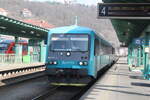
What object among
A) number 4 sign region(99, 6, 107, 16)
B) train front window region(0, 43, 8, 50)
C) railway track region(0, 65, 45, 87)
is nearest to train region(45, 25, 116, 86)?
number 4 sign region(99, 6, 107, 16)

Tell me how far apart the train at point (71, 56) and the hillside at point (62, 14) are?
67412 millimetres

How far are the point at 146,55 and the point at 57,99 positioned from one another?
10.9 metres

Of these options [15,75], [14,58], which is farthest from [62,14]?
[15,75]

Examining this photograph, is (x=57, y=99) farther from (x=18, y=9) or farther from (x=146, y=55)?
(x=18, y=9)

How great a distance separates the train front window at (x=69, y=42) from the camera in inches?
553

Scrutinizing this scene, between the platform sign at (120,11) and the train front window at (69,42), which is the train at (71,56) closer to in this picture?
the train front window at (69,42)

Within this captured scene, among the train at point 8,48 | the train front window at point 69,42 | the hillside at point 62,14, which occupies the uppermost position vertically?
the hillside at point 62,14

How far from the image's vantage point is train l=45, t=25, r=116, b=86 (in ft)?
44.2

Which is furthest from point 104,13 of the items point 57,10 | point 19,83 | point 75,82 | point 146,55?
point 57,10

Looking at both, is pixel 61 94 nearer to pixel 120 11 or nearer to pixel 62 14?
pixel 120 11

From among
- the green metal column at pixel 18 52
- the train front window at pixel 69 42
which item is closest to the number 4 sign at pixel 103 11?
the train front window at pixel 69 42

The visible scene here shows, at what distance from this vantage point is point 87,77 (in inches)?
536

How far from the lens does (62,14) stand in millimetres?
107312

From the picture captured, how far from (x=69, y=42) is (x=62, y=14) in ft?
308
